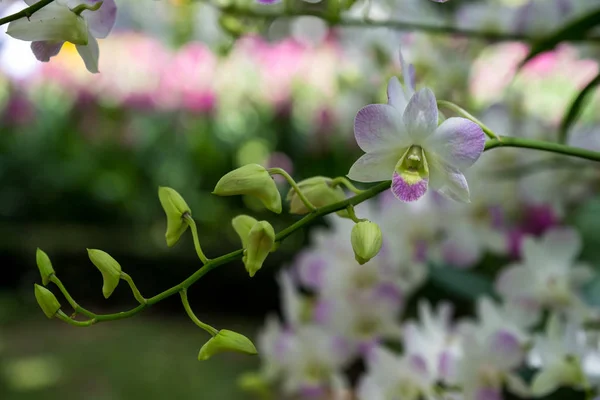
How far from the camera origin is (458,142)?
210mm

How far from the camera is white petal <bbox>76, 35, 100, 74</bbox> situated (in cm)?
24

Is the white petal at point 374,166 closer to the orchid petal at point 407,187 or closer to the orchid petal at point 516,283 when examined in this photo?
the orchid petal at point 407,187

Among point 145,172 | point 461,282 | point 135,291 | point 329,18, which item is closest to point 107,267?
point 135,291

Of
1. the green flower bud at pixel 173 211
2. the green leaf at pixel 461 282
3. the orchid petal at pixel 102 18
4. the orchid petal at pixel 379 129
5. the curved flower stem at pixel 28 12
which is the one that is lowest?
the green leaf at pixel 461 282

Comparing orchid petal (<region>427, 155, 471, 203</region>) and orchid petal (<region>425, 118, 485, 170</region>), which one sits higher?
orchid petal (<region>425, 118, 485, 170</region>)

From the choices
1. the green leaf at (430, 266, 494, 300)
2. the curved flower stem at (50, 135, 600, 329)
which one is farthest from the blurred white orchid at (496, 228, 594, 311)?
the curved flower stem at (50, 135, 600, 329)

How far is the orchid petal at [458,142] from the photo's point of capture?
0.21 m

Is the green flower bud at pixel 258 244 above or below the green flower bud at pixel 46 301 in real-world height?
above

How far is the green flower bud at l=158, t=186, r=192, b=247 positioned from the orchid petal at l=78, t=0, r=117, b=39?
7cm

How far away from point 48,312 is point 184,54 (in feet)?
7.41

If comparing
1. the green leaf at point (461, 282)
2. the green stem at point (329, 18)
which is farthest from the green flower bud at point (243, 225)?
the green leaf at point (461, 282)

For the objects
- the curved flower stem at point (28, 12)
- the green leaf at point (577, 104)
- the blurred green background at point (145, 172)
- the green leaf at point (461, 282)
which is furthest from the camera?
the blurred green background at point (145, 172)

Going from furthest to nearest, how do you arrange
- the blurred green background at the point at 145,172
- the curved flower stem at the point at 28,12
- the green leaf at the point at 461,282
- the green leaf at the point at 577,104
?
the blurred green background at the point at 145,172 → the green leaf at the point at 461,282 → the green leaf at the point at 577,104 → the curved flower stem at the point at 28,12

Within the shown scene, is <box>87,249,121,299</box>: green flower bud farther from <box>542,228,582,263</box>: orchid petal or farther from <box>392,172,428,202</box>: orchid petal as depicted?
<box>542,228,582,263</box>: orchid petal
